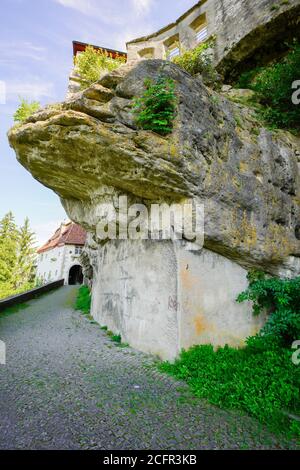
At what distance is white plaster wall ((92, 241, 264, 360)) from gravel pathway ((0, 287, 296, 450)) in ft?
2.03

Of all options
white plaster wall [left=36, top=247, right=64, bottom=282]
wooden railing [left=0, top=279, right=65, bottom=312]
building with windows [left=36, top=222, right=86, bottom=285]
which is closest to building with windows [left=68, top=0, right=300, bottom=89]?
wooden railing [left=0, top=279, right=65, bottom=312]

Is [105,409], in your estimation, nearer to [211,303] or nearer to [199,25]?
[211,303]

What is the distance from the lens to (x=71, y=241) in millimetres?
31266

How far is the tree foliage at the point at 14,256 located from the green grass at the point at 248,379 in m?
28.1

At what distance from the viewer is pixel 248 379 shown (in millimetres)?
3703

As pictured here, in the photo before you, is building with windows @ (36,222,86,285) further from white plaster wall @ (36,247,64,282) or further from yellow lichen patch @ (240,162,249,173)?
yellow lichen patch @ (240,162,249,173)

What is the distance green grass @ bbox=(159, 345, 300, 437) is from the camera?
10.3 feet

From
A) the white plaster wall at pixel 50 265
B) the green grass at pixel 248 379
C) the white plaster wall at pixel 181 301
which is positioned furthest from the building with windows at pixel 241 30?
the white plaster wall at pixel 50 265

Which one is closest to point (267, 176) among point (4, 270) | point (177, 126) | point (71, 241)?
point (177, 126)

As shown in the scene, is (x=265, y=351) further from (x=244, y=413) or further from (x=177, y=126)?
(x=177, y=126)

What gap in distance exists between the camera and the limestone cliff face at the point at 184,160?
4.73m

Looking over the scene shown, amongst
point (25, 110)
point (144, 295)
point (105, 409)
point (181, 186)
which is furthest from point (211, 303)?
point (25, 110)

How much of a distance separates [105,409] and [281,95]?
8339mm

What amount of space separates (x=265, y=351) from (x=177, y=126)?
431 cm
